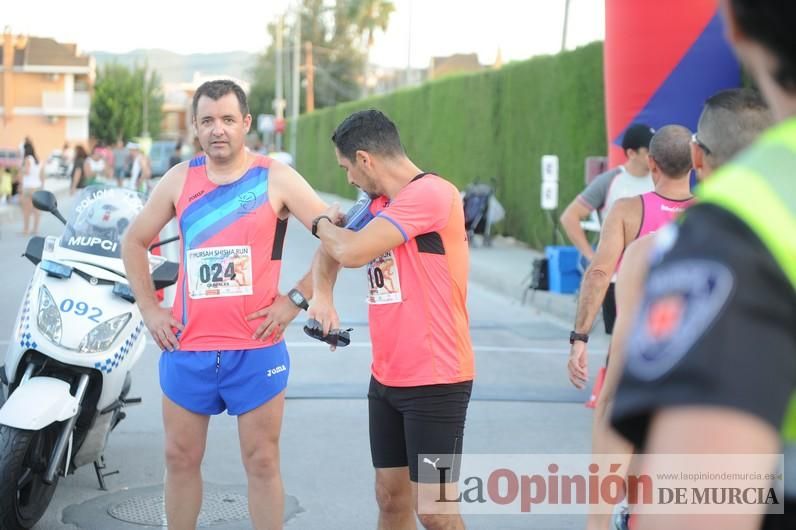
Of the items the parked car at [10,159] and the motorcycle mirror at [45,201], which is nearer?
the motorcycle mirror at [45,201]

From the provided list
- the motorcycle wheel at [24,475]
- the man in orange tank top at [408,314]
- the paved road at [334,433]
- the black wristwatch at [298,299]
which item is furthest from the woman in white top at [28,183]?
the man in orange tank top at [408,314]

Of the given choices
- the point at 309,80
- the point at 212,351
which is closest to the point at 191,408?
the point at 212,351

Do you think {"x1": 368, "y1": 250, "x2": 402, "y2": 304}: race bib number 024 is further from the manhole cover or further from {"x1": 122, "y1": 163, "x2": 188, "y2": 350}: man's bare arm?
the manhole cover

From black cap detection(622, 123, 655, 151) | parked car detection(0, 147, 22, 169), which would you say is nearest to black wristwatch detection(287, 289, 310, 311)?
black cap detection(622, 123, 655, 151)

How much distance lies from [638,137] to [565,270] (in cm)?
671

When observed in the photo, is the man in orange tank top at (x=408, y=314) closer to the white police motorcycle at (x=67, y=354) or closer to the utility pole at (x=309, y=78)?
the white police motorcycle at (x=67, y=354)

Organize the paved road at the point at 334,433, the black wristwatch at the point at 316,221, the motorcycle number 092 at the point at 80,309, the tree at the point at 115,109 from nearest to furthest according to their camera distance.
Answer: the black wristwatch at the point at 316,221 < the motorcycle number 092 at the point at 80,309 < the paved road at the point at 334,433 < the tree at the point at 115,109

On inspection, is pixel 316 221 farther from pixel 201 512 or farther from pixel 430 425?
pixel 201 512

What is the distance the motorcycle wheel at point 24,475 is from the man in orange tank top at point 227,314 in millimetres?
720

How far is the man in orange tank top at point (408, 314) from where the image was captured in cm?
418

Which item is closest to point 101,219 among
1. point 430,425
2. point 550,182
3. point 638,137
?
point 430,425

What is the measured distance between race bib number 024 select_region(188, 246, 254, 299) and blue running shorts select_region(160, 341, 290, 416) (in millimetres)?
244

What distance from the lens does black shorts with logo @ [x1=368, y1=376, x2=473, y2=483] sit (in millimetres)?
4180

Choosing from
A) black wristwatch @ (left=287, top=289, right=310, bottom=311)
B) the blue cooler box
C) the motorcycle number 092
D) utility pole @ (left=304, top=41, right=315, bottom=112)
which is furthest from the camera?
utility pole @ (left=304, top=41, right=315, bottom=112)
